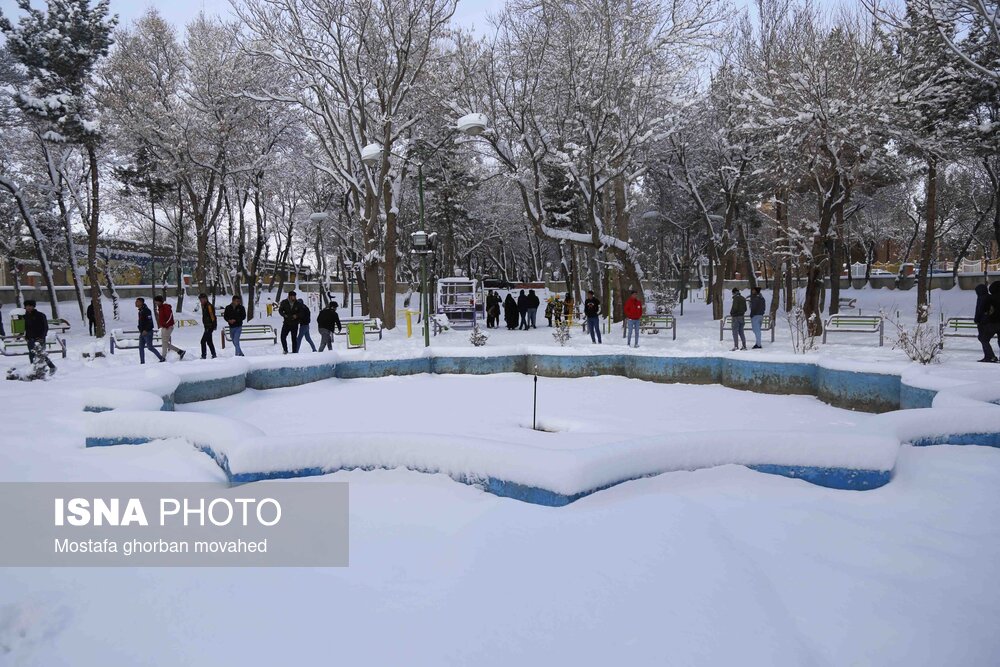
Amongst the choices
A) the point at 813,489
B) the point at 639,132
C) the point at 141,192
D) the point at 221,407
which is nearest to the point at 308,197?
the point at 141,192

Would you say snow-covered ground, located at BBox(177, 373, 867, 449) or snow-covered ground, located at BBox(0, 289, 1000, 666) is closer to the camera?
snow-covered ground, located at BBox(0, 289, 1000, 666)

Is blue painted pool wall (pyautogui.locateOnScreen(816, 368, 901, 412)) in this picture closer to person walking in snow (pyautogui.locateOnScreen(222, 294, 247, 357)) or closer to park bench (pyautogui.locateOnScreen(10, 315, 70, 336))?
person walking in snow (pyautogui.locateOnScreen(222, 294, 247, 357))

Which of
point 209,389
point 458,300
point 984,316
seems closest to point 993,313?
point 984,316

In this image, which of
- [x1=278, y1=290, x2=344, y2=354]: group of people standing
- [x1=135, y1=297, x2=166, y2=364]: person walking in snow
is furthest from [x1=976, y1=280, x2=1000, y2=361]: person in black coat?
[x1=135, y1=297, x2=166, y2=364]: person walking in snow

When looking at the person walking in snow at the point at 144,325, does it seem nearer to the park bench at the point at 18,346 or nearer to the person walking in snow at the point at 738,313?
the park bench at the point at 18,346

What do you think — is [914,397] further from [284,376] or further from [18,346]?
[18,346]

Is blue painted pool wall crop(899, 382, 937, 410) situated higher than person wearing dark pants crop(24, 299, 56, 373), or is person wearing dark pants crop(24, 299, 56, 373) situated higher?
A: person wearing dark pants crop(24, 299, 56, 373)

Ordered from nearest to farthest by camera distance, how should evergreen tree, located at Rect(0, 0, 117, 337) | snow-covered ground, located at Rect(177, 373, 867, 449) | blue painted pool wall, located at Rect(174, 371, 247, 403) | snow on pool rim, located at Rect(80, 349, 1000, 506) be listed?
snow on pool rim, located at Rect(80, 349, 1000, 506) < snow-covered ground, located at Rect(177, 373, 867, 449) < blue painted pool wall, located at Rect(174, 371, 247, 403) < evergreen tree, located at Rect(0, 0, 117, 337)

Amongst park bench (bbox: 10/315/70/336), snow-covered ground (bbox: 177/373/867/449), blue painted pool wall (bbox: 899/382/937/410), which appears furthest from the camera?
park bench (bbox: 10/315/70/336)

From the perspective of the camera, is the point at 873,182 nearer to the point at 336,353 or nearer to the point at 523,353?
the point at 523,353

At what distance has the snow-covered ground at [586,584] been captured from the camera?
3029 millimetres

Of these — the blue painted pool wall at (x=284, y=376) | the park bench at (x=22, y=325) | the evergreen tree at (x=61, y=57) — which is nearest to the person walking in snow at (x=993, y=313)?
the blue painted pool wall at (x=284, y=376)

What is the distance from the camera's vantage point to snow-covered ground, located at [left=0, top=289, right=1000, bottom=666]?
9.94ft

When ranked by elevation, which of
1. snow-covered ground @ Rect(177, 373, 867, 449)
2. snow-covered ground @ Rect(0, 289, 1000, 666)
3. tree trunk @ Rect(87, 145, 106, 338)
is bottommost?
snow-covered ground @ Rect(177, 373, 867, 449)
